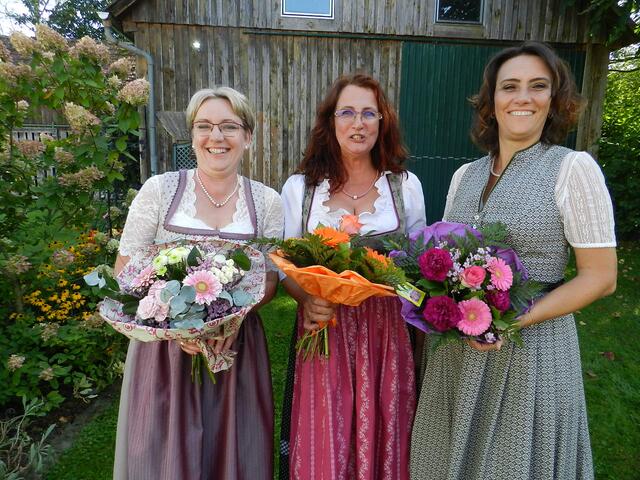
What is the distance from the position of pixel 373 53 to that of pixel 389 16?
19.5 inches

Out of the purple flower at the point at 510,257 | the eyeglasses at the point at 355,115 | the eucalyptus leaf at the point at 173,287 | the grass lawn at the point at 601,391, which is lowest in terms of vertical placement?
the grass lawn at the point at 601,391

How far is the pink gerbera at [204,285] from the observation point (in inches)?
57.1

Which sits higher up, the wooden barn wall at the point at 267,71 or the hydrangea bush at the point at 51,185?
the wooden barn wall at the point at 267,71

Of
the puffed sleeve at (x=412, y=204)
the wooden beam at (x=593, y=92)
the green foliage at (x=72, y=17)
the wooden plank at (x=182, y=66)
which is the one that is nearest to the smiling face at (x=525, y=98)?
the puffed sleeve at (x=412, y=204)

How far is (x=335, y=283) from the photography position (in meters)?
1.47

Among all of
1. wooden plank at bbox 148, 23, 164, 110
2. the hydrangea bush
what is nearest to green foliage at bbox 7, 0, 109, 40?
wooden plank at bbox 148, 23, 164, 110

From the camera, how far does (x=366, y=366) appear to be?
1938mm

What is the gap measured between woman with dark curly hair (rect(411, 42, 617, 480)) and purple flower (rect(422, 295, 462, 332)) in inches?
6.2

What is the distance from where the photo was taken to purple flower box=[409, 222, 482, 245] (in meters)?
1.60

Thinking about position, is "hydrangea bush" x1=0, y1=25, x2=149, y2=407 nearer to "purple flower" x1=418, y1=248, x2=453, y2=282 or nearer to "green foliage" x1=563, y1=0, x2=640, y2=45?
"purple flower" x1=418, y1=248, x2=453, y2=282

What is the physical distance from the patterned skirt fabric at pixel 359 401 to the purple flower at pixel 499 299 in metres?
0.60

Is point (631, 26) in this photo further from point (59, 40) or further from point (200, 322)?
point (200, 322)

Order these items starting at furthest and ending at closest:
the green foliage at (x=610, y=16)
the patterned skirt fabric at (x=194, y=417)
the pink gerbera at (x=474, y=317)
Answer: the green foliage at (x=610, y=16) < the patterned skirt fabric at (x=194, y=417) < the pink gerbera at (x=474, y=317)

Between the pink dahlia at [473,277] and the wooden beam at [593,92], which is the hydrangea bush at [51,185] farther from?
the wooden beam at [593,92]
